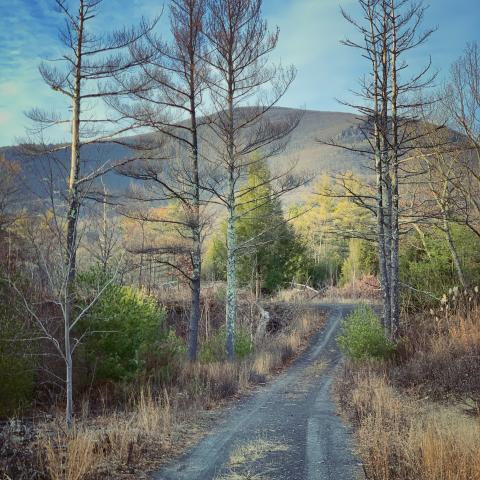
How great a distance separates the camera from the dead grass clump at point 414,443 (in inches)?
188

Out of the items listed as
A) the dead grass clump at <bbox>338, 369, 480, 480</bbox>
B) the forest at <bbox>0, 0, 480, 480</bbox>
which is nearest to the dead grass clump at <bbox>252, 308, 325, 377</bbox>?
the forest at <bbox>0, 0, 480, 480</bbox>

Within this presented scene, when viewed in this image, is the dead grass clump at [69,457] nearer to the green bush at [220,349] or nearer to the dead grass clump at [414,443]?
the dead grass clump at [414,443]

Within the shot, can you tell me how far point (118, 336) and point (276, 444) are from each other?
14.5 feet

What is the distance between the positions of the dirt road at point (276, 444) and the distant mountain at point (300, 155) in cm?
428

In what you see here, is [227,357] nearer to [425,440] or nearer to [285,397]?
[285,397]

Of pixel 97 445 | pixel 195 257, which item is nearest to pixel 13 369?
pixel 97 445

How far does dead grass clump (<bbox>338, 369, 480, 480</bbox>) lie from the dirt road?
1.21 ft

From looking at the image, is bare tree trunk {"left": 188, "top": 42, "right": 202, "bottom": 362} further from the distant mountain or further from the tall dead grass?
the tall dead grass

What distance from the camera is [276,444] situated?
6.98m

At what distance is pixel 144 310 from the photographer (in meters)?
11.0

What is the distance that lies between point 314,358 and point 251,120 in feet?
27.4

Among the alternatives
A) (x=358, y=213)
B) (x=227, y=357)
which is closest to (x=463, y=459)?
(x=227, y=357)

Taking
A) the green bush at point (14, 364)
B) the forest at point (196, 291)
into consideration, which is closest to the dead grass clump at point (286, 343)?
the forest at point (196, 291)

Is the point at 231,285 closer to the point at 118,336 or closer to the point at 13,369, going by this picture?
the point at 118,336
